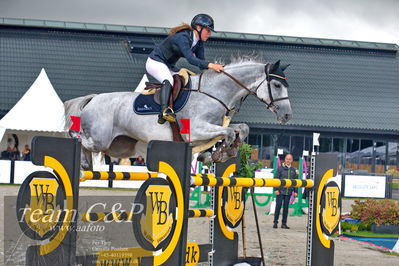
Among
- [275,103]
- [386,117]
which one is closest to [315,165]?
[275,103]

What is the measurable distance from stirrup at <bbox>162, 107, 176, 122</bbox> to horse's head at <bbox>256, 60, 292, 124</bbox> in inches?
34.1

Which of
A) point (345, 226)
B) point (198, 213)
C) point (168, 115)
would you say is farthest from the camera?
point (345, 226)

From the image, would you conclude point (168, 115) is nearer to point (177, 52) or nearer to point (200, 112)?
point (200, 112)

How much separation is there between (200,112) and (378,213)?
21.0ft

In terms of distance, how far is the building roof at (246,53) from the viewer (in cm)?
3155

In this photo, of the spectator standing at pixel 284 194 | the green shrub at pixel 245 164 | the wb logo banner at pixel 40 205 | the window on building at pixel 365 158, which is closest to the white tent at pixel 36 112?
the spectator standing at pixel 284 194

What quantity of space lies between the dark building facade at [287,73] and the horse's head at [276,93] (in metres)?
24.7

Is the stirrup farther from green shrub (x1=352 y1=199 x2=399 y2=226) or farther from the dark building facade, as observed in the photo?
the dark building facade

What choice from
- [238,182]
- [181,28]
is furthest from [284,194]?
[238,182]

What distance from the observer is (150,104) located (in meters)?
6.61

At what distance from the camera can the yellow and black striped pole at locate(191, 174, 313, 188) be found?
211 inches

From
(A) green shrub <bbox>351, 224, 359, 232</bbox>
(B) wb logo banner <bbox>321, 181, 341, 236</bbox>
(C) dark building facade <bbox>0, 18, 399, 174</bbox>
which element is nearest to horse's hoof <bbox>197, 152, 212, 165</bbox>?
(B) wb logo banner <bbox>321, 181, 341, 236</bbox>

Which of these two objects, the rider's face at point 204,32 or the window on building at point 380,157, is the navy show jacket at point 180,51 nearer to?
the rider's face at point 204,32

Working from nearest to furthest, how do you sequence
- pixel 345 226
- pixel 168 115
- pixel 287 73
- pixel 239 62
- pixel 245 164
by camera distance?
pixel 168 115 < pixel 239 62 < pixel 245 164 < pixel 345 226 < pixel 287 73
